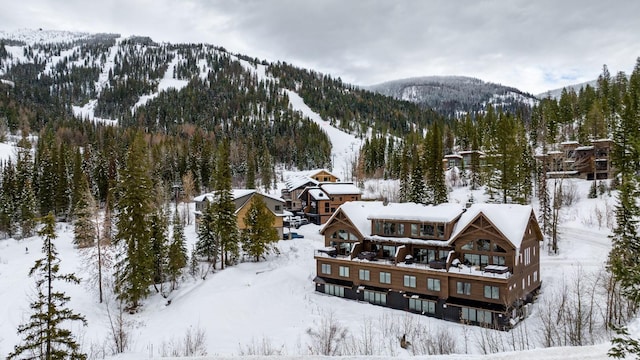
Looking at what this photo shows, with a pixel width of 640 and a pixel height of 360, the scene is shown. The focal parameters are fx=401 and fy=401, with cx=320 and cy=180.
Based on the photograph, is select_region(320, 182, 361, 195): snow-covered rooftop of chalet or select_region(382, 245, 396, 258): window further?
select_region(320, 182, 361, 195): snow-covered rooftop of chalet

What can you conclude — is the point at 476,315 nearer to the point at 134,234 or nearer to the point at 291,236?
the point at 134,234

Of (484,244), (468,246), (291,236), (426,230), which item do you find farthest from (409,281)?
(291,236)

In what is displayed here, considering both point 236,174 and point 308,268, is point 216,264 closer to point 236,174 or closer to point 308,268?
point 308,268

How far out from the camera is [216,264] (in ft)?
147

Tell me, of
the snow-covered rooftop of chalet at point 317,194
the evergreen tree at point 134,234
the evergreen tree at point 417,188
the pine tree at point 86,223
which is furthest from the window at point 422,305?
the snow-covered rooftop of chalet at point 317,194

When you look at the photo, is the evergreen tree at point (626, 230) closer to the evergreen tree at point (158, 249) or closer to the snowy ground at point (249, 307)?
the snowy ground at point (249, 307)

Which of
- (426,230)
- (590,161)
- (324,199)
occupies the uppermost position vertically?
(590,161)

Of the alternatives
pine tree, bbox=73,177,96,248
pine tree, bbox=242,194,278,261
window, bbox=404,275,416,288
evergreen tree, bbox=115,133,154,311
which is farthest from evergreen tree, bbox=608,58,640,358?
Answer: pine tree, bbox=73,177,96,248

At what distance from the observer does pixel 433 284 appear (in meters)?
33.3

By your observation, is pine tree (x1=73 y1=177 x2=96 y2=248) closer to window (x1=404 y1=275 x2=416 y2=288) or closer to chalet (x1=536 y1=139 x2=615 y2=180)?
window (x1=404 y1=275 x2=416 y2=288)

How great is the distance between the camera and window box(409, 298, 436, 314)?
33.2m

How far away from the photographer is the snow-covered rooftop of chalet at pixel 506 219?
31516 millimetres

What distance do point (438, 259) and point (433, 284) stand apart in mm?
2796

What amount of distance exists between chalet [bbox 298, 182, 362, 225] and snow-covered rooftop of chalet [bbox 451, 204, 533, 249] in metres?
33.3
